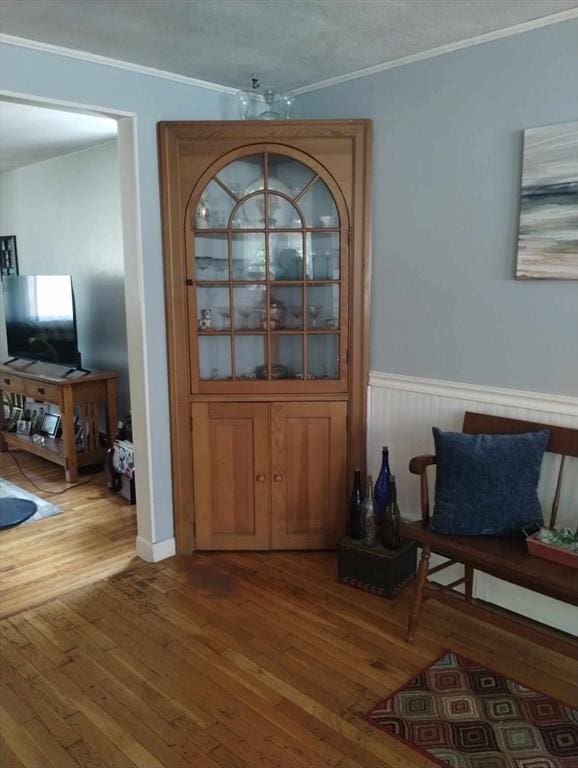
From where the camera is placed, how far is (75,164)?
4828 mm

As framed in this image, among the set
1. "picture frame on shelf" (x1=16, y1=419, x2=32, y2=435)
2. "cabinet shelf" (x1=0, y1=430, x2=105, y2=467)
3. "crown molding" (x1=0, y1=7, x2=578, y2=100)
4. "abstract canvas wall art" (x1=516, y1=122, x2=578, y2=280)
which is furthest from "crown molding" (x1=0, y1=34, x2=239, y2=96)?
"picture frame on shelf" (x1=16, y1=419, x2=32, y2=435)

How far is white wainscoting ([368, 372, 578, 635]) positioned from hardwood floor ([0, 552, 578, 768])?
0.58 feet

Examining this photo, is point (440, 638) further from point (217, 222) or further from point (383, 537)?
point (217, 222)

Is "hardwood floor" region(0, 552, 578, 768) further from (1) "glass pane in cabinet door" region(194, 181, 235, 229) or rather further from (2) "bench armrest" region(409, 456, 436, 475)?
(1) "glass pane in cabinet door" region(194, 181, 235, 229)

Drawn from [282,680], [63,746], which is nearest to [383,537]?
[282,680]

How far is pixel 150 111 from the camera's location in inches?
112

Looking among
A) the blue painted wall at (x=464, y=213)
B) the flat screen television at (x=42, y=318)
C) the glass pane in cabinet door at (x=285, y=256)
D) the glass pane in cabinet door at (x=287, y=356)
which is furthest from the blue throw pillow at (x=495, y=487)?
the flat screen television at (x=42, y=318)

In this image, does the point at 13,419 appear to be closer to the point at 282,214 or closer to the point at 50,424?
the point at 50,424

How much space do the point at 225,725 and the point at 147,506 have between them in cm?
129

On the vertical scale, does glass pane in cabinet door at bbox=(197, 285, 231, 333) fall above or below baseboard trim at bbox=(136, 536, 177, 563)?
above

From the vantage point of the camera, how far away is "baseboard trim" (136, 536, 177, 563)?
10.2 ft

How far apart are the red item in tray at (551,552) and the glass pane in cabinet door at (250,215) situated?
5.93 ft

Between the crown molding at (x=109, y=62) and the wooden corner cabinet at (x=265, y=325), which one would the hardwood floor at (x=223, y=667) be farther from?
the crown molding at (x=109, y=62)

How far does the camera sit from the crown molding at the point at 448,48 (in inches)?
89.5
